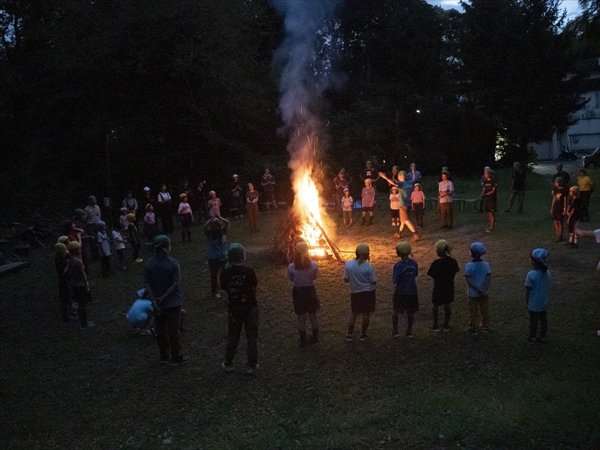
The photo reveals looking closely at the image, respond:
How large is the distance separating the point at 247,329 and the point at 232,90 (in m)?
21.2

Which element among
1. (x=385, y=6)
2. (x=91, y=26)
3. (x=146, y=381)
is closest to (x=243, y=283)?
(x=146, y=381)

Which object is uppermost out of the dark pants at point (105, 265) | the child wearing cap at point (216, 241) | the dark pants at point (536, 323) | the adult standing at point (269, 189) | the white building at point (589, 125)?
the white building at point (589, 125)

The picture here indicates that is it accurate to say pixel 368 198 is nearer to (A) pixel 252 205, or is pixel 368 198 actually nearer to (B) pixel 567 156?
(A) pixel 252 205

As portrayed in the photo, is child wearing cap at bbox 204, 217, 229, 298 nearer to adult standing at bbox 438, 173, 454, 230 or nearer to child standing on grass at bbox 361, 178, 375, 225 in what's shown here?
adult standing at bbox 438, 173, 454, 230


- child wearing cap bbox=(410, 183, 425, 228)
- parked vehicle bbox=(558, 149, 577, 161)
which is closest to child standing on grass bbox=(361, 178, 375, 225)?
child wearing cap bbox=(410, 183, 425, 228)

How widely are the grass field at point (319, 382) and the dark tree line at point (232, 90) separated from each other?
1485cm

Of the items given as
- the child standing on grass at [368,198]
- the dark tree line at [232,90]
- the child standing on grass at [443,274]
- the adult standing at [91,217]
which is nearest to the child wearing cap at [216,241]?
the child standing on grass at [443,274]

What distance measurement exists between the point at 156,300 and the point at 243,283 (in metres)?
1.25

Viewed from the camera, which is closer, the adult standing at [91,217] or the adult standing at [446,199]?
the adult standing at [91,217]

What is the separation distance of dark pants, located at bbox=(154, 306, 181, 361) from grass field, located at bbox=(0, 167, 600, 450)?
0.81 ft

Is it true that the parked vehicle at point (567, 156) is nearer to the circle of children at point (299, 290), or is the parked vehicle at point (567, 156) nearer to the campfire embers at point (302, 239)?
the campfire embers at point (302, 239)

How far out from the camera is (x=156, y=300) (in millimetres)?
7926

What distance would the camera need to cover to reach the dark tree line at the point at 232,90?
86.2 ft

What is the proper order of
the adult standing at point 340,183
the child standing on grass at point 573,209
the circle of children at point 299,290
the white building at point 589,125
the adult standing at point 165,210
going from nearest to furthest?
the circle of children at point 299,290, the child standing on grass at point 573,209, the adult standing at point 165,210, the adult standing at point 340,183, the white building at point 589,125
